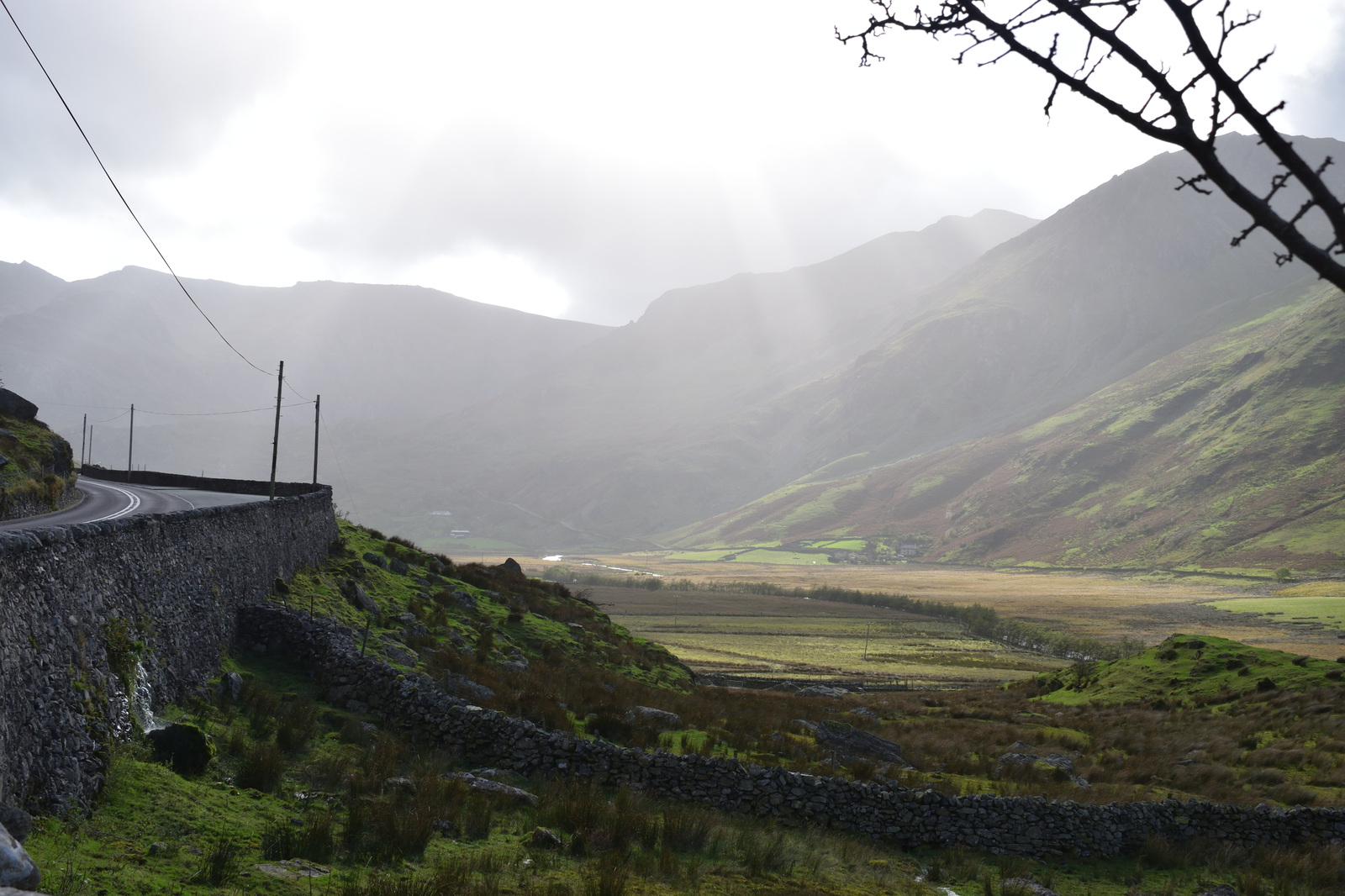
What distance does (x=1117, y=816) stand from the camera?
1585 centimetres

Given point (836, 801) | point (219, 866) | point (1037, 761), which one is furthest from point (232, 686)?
point (1037, 761)

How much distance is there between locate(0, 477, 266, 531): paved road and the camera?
24.7 metres

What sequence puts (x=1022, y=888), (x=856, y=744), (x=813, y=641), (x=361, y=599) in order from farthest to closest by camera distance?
(x=813, y=641)
(x=361, y=599)
(x=856, y=744)
(x=1022, y=888)

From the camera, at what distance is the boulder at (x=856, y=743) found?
73.6ft

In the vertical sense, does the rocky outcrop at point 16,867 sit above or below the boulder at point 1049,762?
above

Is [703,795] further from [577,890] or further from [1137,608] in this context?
[1137,608]

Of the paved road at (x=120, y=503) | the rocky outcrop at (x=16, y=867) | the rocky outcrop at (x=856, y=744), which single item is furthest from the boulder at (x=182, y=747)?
the rocky outcrop at (x=856, y=744)

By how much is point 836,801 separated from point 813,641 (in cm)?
7937

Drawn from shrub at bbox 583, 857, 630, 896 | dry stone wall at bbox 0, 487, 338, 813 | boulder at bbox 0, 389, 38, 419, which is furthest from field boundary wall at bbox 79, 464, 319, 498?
shrub at bbox 583, 857, 630, 896

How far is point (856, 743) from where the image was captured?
2319 centimetres

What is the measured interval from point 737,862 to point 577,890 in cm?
354

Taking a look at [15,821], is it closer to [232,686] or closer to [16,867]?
[16,867]

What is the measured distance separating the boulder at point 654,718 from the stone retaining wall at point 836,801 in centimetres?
501

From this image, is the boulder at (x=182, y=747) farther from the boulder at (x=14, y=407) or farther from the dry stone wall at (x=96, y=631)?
the boulder at (x=14, y=407)
